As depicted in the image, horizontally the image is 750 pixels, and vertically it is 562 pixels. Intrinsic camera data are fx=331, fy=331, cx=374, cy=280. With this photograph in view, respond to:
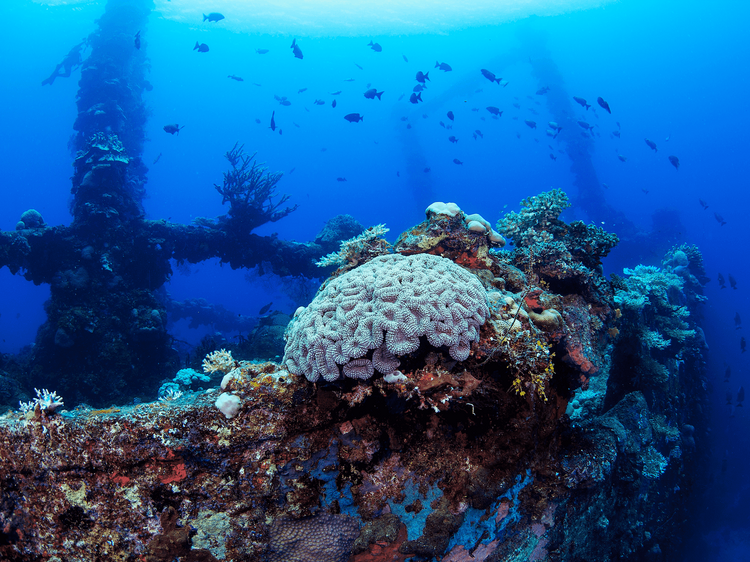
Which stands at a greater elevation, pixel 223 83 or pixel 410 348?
pixel 223 83

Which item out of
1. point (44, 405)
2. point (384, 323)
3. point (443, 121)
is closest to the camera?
point (44, 405)

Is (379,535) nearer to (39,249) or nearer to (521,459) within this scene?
(521,459)

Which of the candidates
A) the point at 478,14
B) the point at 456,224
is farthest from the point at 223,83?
the point at 456,224

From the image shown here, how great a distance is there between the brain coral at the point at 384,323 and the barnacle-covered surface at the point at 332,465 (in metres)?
0.16

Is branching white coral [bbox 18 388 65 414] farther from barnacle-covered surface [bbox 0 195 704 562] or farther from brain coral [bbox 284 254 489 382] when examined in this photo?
brain coral [bbox 284 254 489 382]

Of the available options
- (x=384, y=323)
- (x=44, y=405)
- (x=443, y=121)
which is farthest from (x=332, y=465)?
(x=443, y=121)

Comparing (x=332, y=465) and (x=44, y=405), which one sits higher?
(x=44, y=405)

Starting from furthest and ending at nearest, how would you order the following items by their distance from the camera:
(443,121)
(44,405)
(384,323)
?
(443,121), (384,323), (44,405)

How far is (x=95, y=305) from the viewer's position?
35.7ft

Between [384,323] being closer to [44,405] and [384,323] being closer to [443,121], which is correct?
[44,405]

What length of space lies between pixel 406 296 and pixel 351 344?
674 millimetres

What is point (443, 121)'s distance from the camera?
230 ft

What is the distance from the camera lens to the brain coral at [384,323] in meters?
2.89

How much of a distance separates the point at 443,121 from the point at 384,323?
7686 cm
